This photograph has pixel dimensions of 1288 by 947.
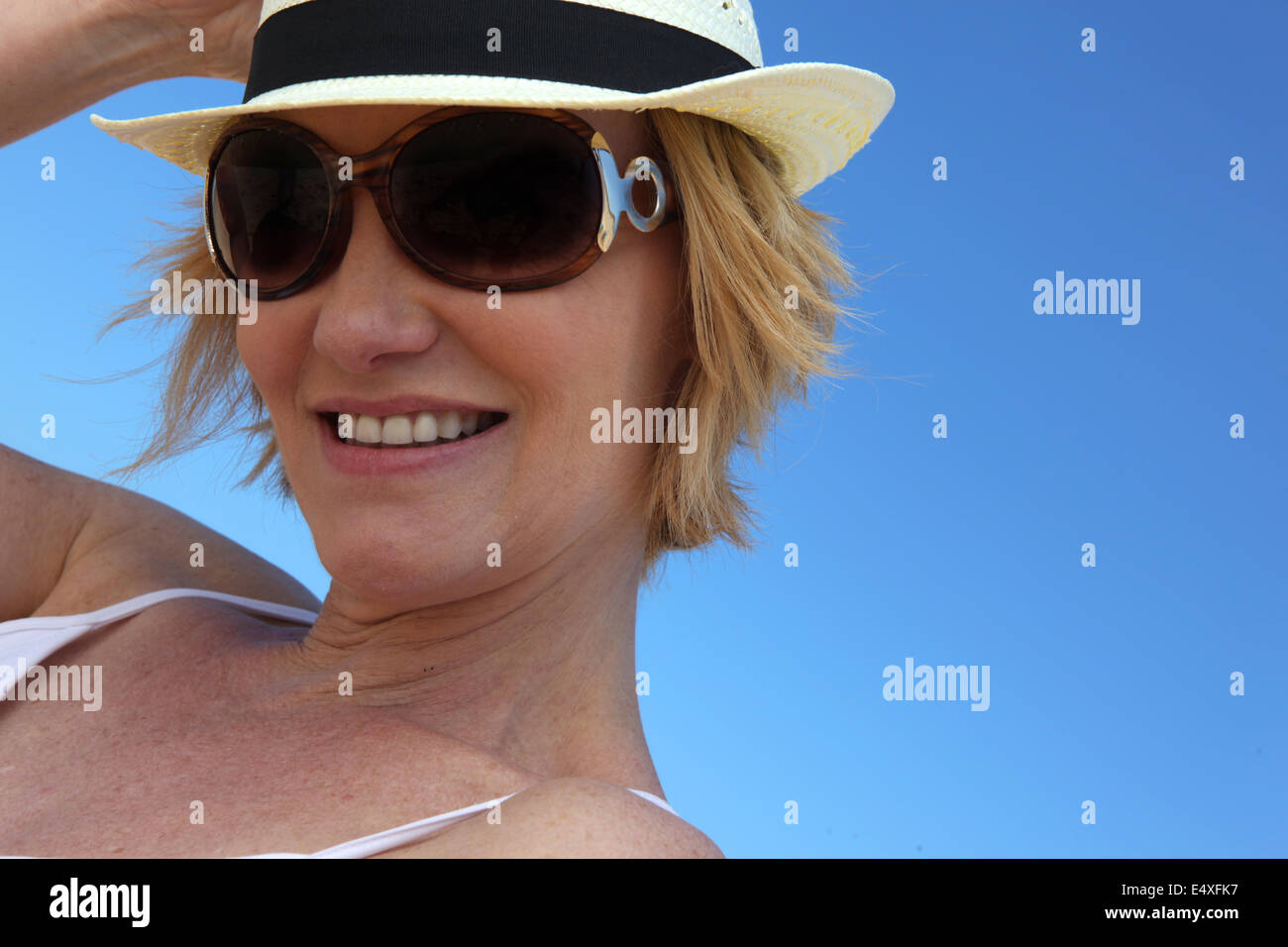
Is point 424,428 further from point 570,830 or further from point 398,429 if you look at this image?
point 570,830

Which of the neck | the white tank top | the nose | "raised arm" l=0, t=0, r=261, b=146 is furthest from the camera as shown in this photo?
"raised arm" l=0, t=0, r=261, b=146

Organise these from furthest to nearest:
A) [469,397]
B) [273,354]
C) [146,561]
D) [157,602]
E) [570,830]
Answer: [146,561], [157,602], [273,354], [469,397], [570,830]

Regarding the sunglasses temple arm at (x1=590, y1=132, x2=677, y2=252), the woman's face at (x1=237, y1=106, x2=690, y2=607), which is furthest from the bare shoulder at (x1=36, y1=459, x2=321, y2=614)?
the sunglasses temple arm at (x1=590, y1=132, x2=677, y2=252)

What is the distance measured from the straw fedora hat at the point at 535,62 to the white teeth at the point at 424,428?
483mm

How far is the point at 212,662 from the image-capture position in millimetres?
2170

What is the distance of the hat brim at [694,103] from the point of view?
1639 millimetres

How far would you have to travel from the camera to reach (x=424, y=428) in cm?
181

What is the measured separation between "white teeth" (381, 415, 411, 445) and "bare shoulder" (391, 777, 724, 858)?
1.93ft

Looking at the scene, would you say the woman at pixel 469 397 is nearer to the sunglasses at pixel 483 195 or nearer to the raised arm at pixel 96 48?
the sunglasses at pixel 483 195

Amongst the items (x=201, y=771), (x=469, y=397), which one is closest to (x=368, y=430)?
(x=469, y=397)

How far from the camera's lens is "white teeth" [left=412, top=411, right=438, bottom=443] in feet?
5.94

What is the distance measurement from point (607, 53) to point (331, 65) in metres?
0.43

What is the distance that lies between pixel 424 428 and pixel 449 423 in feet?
0.13

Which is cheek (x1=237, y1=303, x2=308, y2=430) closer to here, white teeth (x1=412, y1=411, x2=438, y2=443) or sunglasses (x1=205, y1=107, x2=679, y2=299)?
sunglasses (x1=205, y1=107, x2=679, y2=299)
